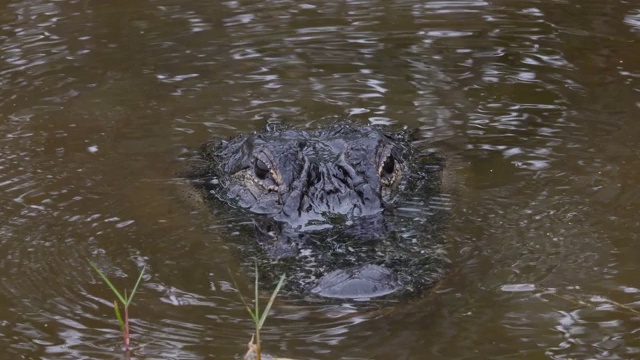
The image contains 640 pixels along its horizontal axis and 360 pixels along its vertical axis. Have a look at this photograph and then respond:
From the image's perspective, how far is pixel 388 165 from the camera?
6.39 metres

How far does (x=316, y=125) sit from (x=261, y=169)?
46.5 inches

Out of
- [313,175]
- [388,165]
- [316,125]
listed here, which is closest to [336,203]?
[313,175]

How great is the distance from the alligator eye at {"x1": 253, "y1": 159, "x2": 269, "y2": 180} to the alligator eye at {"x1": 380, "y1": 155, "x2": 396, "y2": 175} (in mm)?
718

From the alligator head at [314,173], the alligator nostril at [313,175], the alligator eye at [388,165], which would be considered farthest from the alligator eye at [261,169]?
the alligator eye at [388,165]

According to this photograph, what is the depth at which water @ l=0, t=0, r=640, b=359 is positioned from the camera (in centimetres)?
462

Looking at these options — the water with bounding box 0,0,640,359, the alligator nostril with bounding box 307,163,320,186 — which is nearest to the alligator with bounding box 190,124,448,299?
the alligator nostril with bounding box 307,163,320,186

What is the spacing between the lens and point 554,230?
18.3 feet

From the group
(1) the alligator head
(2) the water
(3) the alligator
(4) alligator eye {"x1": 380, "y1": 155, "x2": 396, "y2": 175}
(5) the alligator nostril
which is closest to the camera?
(2) the water

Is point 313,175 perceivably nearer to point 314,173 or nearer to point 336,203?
point 314,173

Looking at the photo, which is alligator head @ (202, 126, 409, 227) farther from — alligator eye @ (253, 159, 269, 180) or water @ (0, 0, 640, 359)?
water @ (0, 0, 640, 359)

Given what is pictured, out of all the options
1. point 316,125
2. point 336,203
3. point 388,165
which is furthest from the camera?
point 316,125

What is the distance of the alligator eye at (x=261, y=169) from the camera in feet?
20.9

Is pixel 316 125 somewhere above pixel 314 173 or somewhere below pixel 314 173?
below

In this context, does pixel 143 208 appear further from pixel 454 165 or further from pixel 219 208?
pixel 454 165
